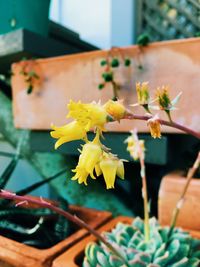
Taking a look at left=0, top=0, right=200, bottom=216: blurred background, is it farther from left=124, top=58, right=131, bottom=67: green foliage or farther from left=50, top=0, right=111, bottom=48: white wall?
left=124, top=58, right=131, bottom=67: green foliage

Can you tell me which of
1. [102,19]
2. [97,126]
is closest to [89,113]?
[97,126]

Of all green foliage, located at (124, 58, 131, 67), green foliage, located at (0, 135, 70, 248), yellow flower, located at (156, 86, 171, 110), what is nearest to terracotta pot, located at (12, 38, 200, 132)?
green foliage, located at (124, 58, 131, 67)

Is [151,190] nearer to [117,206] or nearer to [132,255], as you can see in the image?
[117,206]

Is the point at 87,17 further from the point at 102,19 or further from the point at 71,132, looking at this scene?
the point at 71,132

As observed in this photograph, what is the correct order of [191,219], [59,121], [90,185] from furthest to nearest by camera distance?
[90,185], [59,121], [191,219]

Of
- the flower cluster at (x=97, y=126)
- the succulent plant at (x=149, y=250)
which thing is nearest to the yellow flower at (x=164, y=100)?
the flower cluster at (x=97, y=126)

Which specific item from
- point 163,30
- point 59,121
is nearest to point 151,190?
point 59,121

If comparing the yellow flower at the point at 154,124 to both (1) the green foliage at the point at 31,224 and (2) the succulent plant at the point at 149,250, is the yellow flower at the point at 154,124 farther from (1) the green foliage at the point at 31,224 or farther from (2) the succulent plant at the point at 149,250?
(1) the green foliage at the point at 31,224
